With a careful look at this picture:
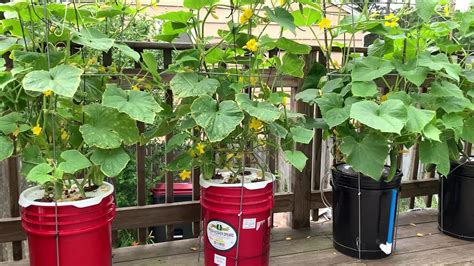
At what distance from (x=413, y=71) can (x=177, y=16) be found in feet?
3.07

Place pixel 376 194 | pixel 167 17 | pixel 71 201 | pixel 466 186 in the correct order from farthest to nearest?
pixel 466 186
pixel 376 194
pixel 167 17
pixel 71 201

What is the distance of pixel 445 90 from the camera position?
5.89 feet

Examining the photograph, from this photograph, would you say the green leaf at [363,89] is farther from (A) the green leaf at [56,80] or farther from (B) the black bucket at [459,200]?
(A) the green leaf at [56,80]

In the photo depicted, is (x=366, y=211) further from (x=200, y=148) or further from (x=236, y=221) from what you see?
(x=200, y=148)

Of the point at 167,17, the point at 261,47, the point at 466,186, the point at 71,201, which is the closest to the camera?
the point at 71,201

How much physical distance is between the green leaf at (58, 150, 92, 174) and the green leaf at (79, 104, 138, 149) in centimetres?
8

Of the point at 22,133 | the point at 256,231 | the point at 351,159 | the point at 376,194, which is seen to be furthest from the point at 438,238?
the point at 22,133

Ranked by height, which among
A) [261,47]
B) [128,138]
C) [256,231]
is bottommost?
[256,231]

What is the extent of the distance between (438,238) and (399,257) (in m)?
0.36

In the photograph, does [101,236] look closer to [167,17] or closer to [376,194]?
[167,17]

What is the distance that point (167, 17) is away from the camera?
1586 mm

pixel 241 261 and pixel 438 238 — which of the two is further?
pixel 438 238

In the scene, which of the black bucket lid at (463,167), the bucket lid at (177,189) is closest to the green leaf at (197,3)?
the bucket lid at (177,189)

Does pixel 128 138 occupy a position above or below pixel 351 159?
above
